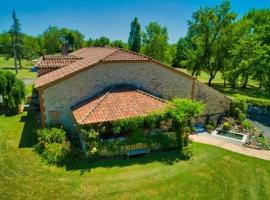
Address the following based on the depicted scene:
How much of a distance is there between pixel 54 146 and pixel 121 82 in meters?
7.74

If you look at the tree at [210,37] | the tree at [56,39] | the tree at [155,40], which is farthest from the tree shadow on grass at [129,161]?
the tree at [56,39]

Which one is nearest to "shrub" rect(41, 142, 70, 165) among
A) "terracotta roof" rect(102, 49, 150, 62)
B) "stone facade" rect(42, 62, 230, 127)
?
"stone facade" rect(42, 62, 230, 127)

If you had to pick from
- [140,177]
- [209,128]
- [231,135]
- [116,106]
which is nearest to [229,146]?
[231,135]

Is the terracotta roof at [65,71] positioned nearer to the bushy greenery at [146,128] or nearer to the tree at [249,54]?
the bushy greenery at [146,128]

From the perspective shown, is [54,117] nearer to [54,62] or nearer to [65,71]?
[65,71]

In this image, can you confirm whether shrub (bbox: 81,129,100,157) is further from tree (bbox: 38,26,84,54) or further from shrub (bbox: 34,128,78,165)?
tree (bbox: 38,26,84,54)

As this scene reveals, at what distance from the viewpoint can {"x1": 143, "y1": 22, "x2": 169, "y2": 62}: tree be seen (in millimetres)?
A: 54844

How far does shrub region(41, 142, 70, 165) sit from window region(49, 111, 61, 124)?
9.34ft

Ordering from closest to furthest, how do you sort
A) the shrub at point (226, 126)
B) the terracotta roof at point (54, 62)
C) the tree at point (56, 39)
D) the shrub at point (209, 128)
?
the shrub at point (209, 128) < the shrub at point (226, 126) < the terracotta roof at point (54, 62) < the tree at point (56, 39)

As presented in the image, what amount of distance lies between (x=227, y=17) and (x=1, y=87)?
120 ft

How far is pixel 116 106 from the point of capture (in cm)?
1752

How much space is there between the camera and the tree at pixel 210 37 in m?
40.9

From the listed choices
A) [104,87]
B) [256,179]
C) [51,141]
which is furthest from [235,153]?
[51,141]

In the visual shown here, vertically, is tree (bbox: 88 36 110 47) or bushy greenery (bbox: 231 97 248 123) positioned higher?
tree (bbox: 88 36 110 47)
